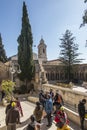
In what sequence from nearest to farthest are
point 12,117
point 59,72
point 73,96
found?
1. point 12,117
2. point 73,96
3. point 59,72

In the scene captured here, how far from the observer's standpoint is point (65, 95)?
17.0 m

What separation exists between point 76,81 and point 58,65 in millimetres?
4728

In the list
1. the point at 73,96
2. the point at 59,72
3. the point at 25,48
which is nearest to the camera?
the point at 73,96

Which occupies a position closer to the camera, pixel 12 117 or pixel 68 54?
pixel 12 117

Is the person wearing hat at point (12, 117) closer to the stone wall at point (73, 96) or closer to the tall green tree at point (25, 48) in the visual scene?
the stone wall at point (73, 96)

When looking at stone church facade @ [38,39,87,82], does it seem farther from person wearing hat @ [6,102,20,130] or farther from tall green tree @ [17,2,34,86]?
person wearing hat @ [6,102,20,130]

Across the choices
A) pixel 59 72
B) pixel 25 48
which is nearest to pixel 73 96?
pixel 25 48

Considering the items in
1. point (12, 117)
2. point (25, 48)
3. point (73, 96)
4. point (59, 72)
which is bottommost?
point (12, 117)

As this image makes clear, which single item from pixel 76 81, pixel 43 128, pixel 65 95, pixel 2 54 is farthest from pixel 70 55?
pixel 43 128

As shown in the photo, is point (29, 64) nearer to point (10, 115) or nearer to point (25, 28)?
point (25, 28)

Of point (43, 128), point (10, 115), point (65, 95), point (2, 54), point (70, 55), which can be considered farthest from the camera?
point (2, 54)

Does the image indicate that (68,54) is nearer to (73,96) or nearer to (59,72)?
(59,72)

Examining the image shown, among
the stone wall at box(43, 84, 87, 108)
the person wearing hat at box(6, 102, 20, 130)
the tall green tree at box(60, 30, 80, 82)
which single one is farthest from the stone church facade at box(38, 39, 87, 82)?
the person wearing hat at box(6, 102, 20, 130)

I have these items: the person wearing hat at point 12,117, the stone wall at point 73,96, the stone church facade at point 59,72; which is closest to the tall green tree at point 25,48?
the stone church facade at point 59,72
